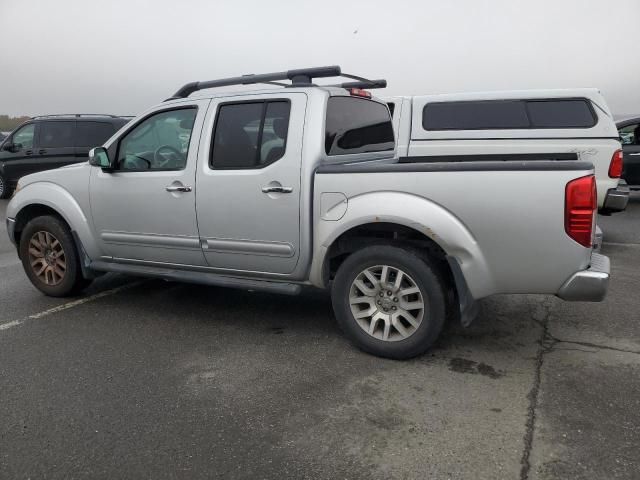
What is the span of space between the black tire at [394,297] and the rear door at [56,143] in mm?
10157

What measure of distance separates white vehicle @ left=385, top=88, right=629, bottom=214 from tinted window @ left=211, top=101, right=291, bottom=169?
3703mm

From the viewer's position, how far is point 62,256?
510 centimetres

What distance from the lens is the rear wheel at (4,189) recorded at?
13370mm

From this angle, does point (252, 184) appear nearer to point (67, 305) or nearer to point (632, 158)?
point (67, 305)

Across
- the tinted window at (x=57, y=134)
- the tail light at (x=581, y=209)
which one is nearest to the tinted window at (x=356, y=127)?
the tail light at (x=581, y=209)

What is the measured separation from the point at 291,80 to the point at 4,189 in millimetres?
12109

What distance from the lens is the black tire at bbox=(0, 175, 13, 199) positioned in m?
13.4

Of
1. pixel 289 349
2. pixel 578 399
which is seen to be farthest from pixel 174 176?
pixel 578 399

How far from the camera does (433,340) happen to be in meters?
3.58

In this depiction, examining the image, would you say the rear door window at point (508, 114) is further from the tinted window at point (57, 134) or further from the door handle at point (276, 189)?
the tinted window at point (57, 134)

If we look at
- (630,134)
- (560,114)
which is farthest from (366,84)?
(630,134)

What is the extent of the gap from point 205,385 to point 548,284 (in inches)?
86.3

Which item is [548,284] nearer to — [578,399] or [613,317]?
[578,399]

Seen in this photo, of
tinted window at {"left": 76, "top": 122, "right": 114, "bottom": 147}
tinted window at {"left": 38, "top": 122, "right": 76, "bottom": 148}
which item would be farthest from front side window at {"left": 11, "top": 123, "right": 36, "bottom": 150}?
tinted window at {"left": 76, "top": 122, "right": 114, "bottom": 147}
